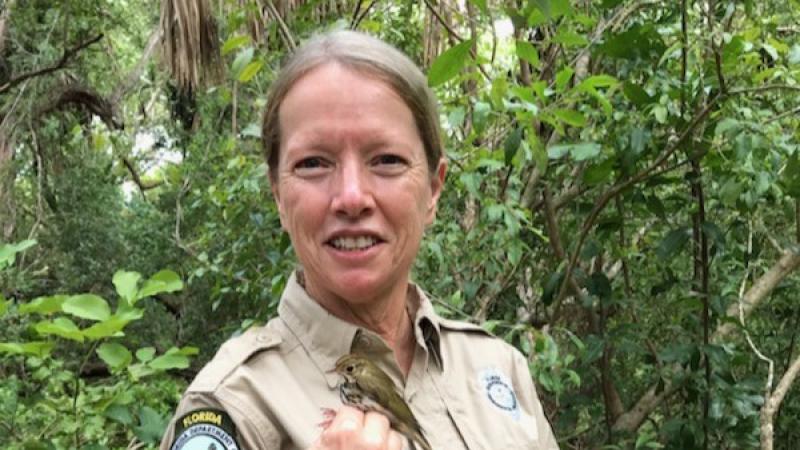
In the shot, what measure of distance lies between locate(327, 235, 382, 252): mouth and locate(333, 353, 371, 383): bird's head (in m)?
0.16

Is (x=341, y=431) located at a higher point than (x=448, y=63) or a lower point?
lower

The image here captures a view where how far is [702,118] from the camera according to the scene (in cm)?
256

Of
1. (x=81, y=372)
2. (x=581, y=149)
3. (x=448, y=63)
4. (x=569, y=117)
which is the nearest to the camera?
(x=448, y=63)

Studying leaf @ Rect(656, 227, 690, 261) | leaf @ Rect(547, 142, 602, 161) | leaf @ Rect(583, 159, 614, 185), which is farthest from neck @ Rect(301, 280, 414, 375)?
leaf @ Rect(656, 227, 690, 261)

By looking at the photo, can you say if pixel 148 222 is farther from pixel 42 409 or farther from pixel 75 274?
pixel 42 409

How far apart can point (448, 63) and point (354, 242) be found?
2.35ft

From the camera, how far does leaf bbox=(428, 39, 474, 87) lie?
1875 mm

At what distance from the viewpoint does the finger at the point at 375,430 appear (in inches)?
43.3

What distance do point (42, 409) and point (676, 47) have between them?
1.90 m

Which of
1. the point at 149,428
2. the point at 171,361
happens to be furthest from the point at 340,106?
the point at 149,428

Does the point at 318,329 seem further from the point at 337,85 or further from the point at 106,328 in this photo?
the point at 106,328

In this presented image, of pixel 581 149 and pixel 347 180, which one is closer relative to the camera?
pixel 347 180

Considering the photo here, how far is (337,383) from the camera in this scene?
1270 millimetres

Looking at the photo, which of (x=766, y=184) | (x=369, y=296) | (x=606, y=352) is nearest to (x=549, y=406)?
(x=606, y=352)
